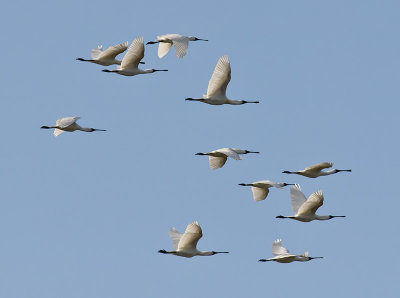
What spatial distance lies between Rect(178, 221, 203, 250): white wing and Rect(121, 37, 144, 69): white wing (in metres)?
6.30

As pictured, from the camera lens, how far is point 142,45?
47.8 meters

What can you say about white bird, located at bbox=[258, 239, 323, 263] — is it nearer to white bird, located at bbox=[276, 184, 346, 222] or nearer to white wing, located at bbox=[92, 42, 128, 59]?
white bird, located at bbox=[276, 184, 346, 222]

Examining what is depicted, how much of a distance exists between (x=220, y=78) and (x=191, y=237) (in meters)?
5.60

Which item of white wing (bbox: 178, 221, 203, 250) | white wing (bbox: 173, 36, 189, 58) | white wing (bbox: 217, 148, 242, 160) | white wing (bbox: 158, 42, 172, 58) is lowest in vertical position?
white wing (bbox: 178, 221, 203, 250)

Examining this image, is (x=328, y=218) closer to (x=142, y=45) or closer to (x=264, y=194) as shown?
(x=264, y=194)

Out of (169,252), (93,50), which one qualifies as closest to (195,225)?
(169,252)

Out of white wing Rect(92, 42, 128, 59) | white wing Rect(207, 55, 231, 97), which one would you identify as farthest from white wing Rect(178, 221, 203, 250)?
white wing Rect(92, 42, 128, 59)

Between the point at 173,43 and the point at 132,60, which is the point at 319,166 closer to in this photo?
the point at 173,43

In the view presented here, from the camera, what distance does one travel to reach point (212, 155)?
49.4 m

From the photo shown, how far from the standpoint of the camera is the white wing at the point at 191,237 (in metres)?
45.2

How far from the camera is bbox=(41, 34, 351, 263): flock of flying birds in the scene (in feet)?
153

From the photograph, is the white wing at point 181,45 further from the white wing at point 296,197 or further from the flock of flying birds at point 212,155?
the white wing at point 296,197

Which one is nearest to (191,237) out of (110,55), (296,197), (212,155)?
(212,155)

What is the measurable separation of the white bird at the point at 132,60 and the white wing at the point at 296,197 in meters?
6.57
